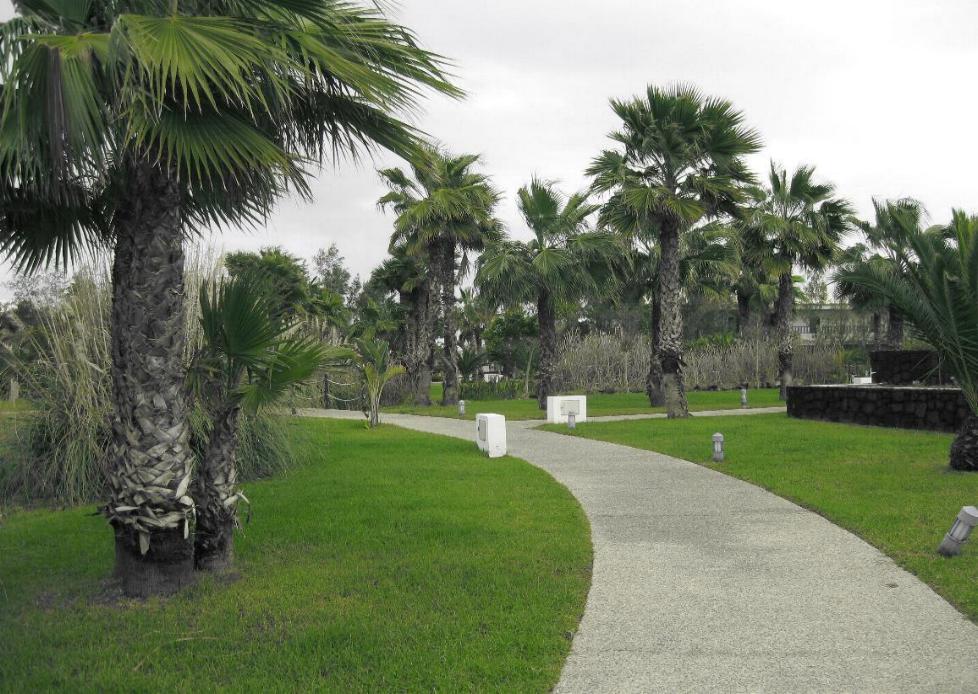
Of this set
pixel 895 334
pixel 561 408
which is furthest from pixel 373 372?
pixel 895 334

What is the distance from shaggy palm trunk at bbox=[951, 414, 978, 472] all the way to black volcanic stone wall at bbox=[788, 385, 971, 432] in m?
4.04

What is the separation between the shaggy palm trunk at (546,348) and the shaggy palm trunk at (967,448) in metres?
16.3

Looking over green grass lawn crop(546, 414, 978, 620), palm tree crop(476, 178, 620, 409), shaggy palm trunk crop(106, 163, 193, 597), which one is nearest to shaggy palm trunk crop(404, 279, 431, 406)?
palm tree crop(476, 178, 620, 409)

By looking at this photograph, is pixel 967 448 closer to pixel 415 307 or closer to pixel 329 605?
pixel 329 605

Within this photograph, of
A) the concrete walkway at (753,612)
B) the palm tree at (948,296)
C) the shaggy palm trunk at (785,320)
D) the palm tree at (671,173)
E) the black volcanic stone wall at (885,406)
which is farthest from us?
the shaggy palm trunk at (785,320)

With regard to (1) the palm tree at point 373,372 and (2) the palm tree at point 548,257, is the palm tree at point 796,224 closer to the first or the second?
(2) the palm tree at point 548,257

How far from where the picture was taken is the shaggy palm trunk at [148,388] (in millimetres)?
5277

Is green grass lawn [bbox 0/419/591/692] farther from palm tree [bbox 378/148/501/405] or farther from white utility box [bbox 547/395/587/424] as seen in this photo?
palm tree [bbox 378/148/501/405]

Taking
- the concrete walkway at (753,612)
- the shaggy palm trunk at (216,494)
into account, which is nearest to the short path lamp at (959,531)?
the concrete walkway at (753,612)

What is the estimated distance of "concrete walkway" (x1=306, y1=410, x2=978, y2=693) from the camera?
3945mm

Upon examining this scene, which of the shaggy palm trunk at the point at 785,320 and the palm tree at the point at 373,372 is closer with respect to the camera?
the palm tree at the point at 373,372

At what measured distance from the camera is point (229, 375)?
18.9ft

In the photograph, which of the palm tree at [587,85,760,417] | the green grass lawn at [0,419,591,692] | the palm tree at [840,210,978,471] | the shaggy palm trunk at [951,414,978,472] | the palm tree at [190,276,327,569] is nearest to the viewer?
the green grass lawn at [0,419,591,692]

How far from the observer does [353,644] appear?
4.47 m
